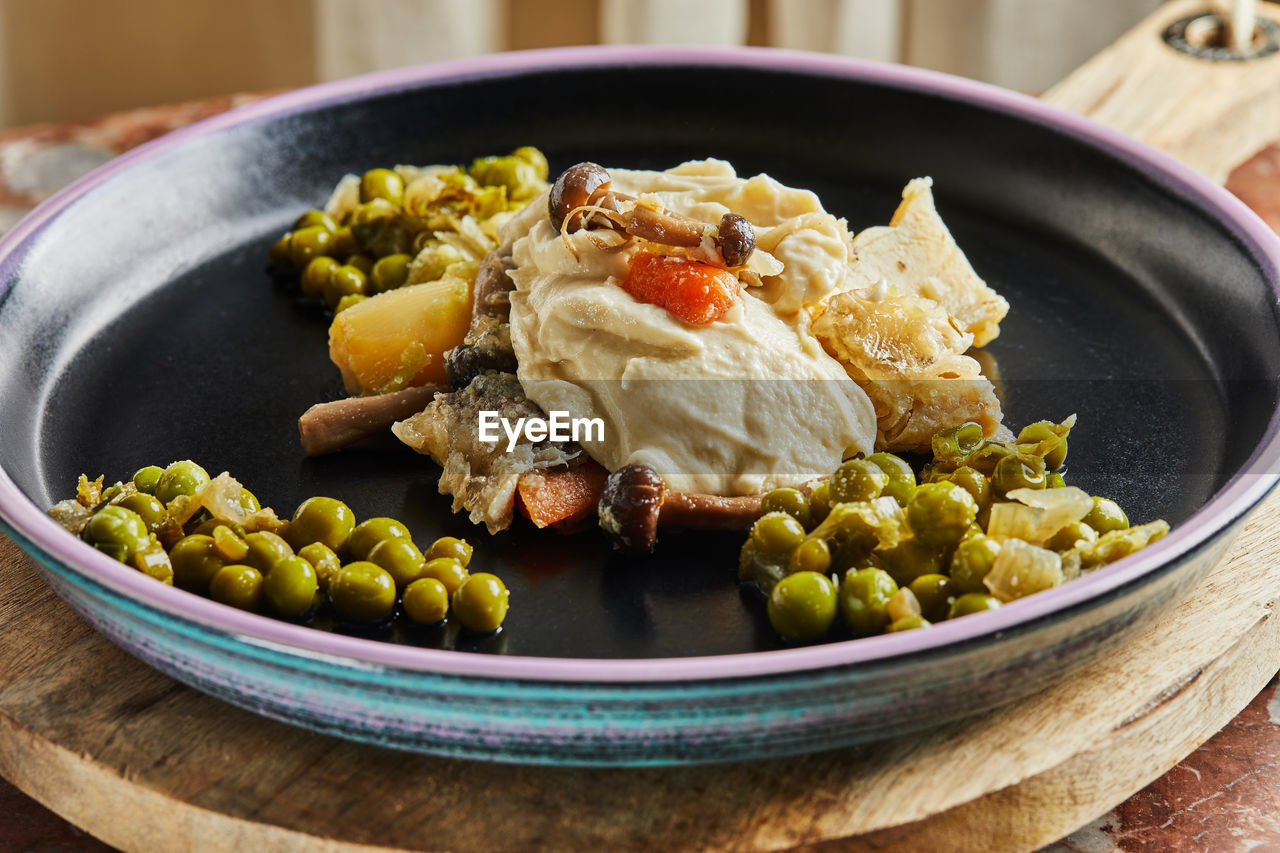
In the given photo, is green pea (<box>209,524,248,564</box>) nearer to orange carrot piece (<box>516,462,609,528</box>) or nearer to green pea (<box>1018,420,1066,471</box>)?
orange carrot piece (<box>516,462,609,528</box>)

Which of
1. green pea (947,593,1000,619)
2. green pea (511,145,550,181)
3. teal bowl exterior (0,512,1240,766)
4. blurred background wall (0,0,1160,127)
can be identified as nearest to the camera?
teal bowl exterior (0,512,1240,766)

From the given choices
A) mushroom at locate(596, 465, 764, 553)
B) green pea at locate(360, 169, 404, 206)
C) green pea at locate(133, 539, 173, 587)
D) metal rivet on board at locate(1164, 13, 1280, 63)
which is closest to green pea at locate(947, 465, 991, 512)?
mushroom at locate(596, 465, 764, 553)

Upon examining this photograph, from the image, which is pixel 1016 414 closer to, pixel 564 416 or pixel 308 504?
pixel 564 416

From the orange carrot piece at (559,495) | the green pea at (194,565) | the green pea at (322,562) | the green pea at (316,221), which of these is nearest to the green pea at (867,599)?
the orange carrot piece at (559,495)

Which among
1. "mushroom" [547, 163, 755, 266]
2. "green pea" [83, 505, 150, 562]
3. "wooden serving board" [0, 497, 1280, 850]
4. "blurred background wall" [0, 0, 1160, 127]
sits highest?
"mushroom" [547, 163, 755, 266]

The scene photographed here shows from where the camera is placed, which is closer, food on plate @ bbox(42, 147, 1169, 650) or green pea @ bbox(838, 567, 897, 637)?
green pea @ bbox(838, 567, 897, 637)
